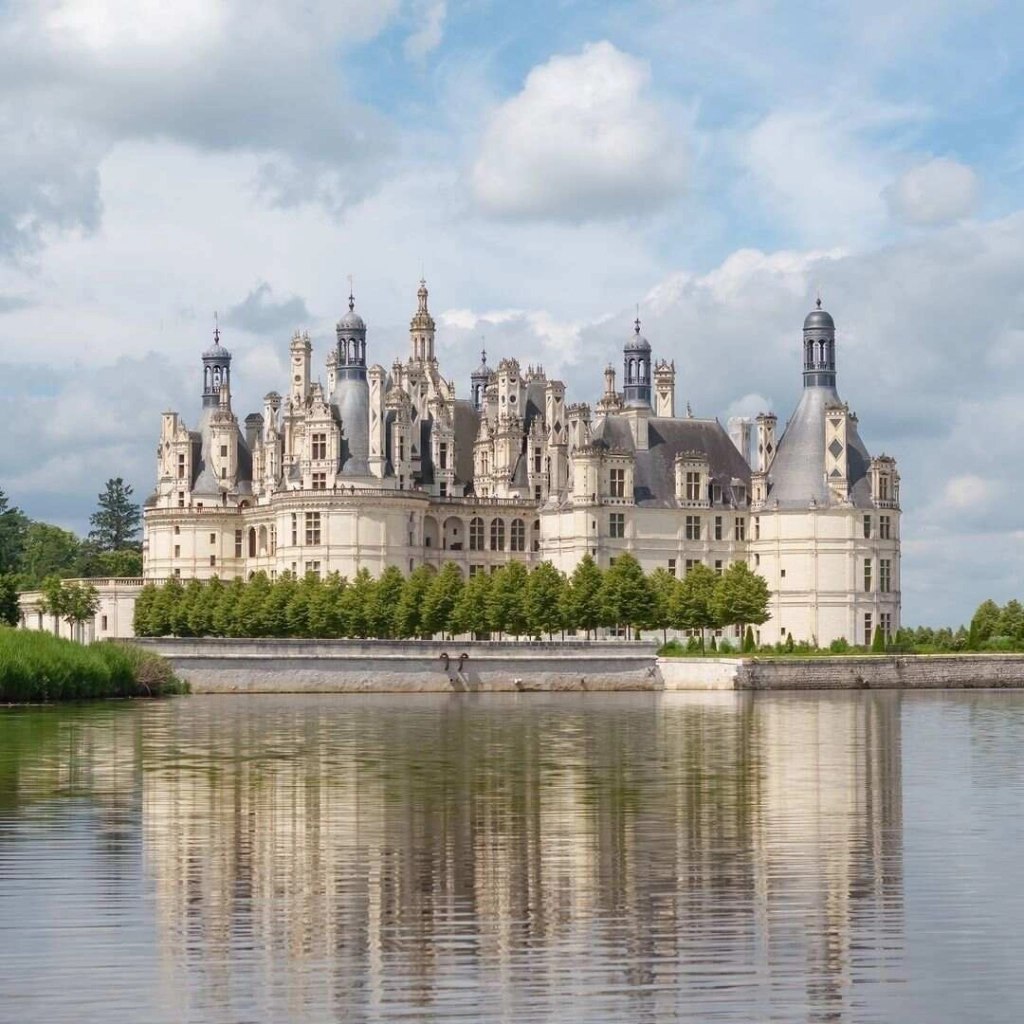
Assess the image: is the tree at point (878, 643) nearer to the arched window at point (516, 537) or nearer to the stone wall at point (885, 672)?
the stone wall at point (885, 672)

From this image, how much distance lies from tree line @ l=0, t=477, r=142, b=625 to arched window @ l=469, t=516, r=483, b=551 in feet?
98.8

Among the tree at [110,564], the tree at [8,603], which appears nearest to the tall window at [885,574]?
the tree at [8,603]

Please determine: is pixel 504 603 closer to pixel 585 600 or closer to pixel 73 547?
pixel 585 600

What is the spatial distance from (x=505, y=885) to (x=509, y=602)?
228 ft

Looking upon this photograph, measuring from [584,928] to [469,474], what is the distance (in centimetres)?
9161

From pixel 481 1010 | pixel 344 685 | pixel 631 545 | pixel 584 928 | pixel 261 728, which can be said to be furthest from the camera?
pixel 631 545

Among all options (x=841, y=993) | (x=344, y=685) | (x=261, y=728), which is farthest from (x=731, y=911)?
(x=344, y=685)

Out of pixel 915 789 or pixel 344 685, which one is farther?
pixel 344 685

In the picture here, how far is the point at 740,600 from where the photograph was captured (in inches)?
3494

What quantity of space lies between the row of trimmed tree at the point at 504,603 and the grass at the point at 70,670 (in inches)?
933

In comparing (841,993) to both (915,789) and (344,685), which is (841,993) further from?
(344,685)

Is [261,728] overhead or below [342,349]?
below

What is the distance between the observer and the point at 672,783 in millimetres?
32844

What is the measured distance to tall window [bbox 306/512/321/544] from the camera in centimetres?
9919
